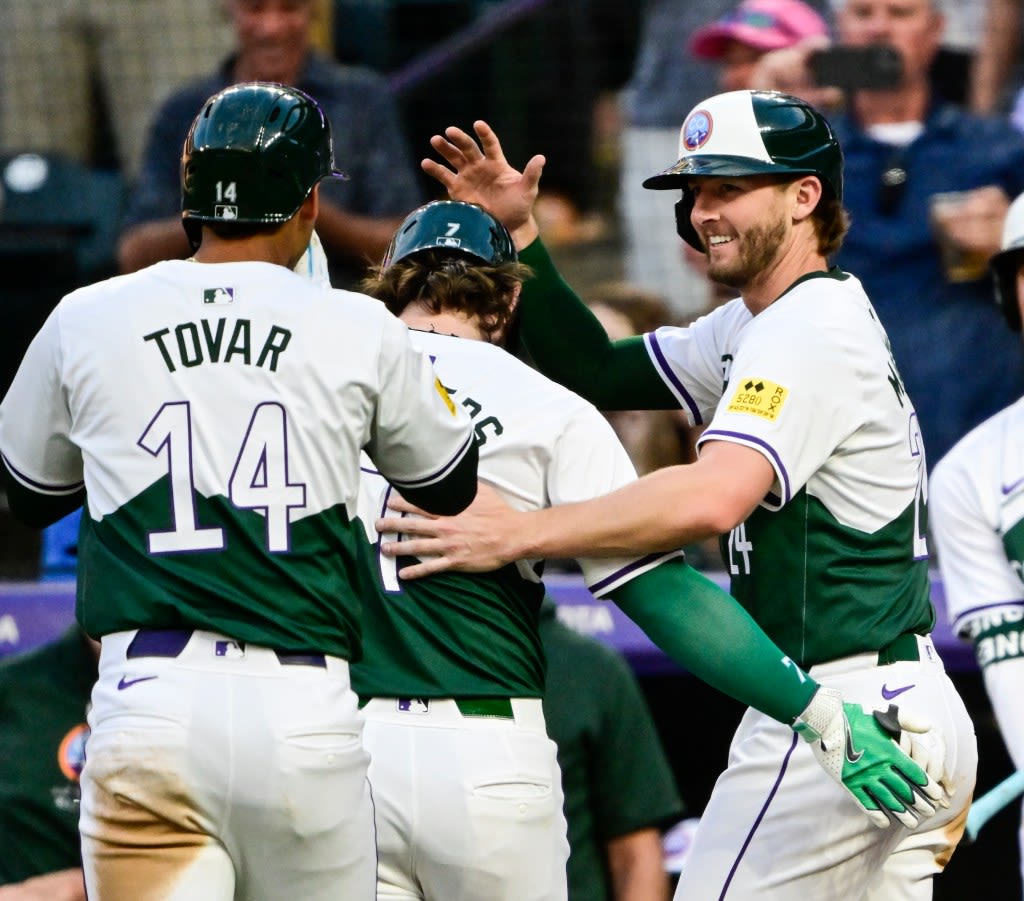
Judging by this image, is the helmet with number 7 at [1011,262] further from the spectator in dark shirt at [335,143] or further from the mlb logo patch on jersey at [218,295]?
the spectator in dark shirt at [335,143]

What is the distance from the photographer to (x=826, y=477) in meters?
3.32

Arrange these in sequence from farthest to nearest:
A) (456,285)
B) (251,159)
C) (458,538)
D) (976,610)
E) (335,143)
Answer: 1. (335,143)
2. (976,610)
3. (456,285)
4. (458,538)
5. (251,159)

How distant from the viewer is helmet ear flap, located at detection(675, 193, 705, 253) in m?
3.70

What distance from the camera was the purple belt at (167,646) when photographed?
2.69 meters

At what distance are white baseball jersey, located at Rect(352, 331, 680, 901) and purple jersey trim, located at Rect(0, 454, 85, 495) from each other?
1.70ft

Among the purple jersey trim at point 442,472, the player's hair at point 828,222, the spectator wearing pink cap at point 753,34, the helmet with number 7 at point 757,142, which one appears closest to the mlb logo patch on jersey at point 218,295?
the purple jersey trim at point 442,472

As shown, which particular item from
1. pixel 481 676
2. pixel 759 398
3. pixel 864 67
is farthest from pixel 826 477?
pixel 864 67

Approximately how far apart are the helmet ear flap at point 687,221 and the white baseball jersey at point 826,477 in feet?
1.17

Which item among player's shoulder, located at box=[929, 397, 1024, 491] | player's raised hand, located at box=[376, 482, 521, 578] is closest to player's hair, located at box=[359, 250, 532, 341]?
player's raised hand, located at box=[376, 482, 521, 578]

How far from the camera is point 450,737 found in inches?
119

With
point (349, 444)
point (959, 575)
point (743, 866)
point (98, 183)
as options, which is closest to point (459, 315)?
point (349, 444)

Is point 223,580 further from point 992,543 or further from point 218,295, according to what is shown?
point 992,543

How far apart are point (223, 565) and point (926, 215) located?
12.4 ft

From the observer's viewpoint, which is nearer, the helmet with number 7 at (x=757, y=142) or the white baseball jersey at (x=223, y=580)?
the white baseball jersey at (x=223, y=580)
